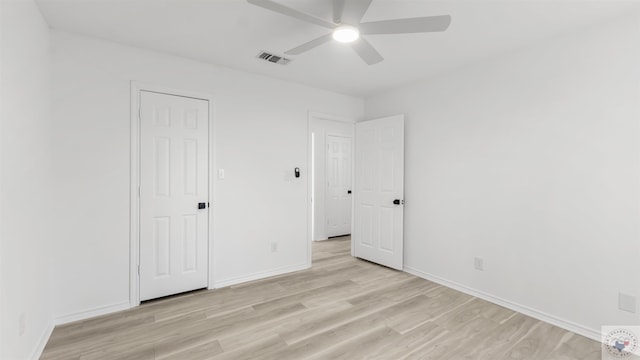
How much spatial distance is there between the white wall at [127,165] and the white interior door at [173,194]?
146 mm

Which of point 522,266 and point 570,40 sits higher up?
point 570,40

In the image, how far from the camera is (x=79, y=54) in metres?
2.52

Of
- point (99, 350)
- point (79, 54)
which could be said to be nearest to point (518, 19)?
point (79, 54)

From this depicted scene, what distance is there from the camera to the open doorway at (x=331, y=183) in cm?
554

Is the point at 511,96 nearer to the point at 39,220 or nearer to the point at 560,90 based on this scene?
the point at 560,90

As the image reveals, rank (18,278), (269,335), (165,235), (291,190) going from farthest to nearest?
(291,190) < (165,235) < (269,335) < (18,278)

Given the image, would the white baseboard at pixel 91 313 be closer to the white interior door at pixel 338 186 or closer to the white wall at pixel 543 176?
the white wall at pixel 543 176

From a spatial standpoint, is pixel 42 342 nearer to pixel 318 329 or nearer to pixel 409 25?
pixel 318 329

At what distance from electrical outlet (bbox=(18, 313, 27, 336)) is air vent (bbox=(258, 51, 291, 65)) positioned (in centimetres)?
269

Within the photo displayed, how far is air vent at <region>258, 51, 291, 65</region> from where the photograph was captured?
2.91 m

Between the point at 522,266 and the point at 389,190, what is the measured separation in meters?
1.70

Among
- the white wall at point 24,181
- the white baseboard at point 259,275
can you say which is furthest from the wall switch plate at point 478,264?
the white wall at point 24,181

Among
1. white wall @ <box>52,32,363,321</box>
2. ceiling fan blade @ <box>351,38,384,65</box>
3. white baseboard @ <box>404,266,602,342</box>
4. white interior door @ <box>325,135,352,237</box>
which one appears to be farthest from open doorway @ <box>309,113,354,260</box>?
ceiling fan blade @ <box>351,38,384,65</box>

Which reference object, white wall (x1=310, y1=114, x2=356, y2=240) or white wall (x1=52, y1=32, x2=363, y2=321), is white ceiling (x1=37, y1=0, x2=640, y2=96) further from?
white wall (x1=310, y1=114, x2=356, y2=240)
